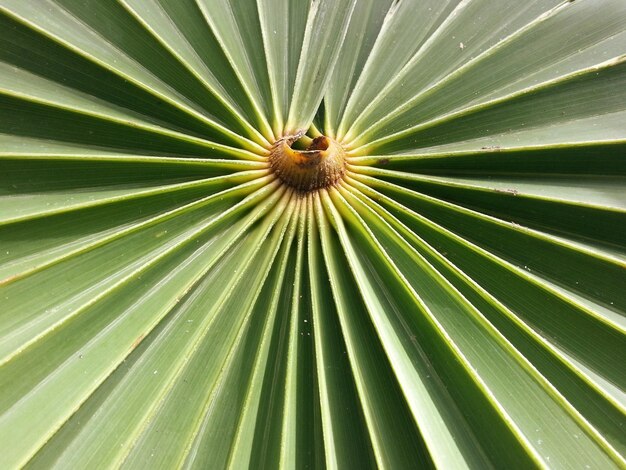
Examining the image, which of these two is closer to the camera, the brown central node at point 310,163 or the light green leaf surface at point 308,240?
the light green leaf surface at point 308,240

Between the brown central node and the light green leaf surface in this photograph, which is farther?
the brown central node

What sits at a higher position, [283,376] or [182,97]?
[182,97]

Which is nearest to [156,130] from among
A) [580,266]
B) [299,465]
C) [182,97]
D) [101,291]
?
[182,97]

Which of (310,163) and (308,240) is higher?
(310,163)

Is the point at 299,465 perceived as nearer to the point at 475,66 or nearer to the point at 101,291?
the point at 101,291
